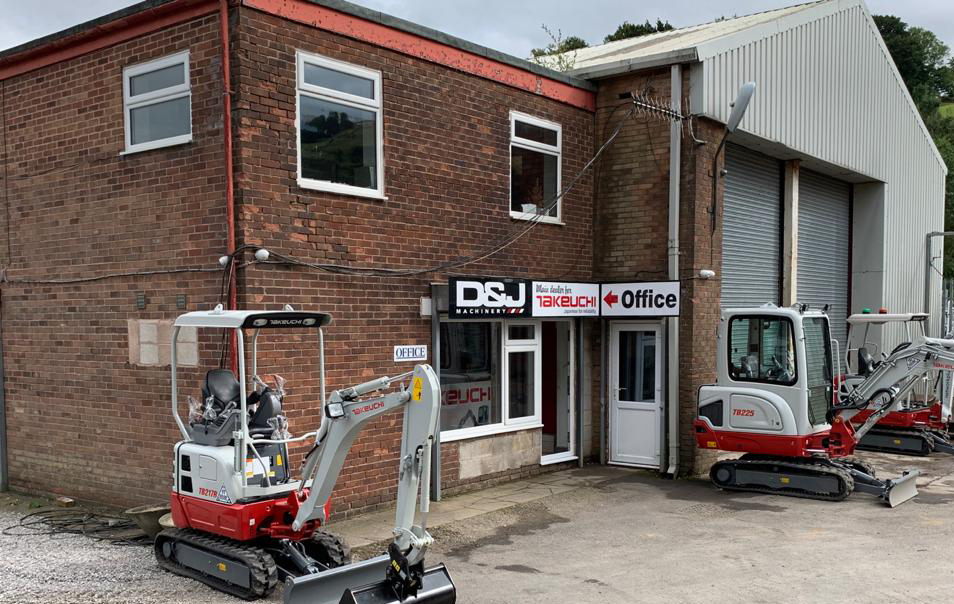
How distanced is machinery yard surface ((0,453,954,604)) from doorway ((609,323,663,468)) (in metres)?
1.38

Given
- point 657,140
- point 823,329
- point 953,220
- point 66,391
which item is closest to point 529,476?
point 823,329

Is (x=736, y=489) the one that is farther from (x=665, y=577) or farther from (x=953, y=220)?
(x=953, y=220)

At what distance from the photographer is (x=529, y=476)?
1110 cm

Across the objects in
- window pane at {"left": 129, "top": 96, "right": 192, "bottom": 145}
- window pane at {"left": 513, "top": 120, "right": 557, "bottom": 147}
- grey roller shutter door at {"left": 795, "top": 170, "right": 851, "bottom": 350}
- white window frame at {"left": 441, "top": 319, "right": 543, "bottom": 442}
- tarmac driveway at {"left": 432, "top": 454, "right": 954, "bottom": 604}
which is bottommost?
tarmac driveway at {"left": 432, "top": 454, "right": 954, "bottom": 604}

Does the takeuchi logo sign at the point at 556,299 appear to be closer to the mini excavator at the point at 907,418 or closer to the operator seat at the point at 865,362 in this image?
the mini excavator at the point at 907,418

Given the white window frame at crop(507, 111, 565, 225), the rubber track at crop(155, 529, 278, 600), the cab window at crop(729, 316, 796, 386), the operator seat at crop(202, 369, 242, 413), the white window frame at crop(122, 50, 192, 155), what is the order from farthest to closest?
the white window frame at crop(507, 111, 565, 225), the cab window at crop(729, 316, 796, 386), the white window frame at crop(122, 50, 192, 155), the operator seat at crop(202, 369, 242, 413), the rubber track at crop(155, 529, 278, 600)

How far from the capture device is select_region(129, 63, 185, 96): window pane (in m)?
8.45

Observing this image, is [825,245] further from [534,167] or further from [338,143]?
[338,143]

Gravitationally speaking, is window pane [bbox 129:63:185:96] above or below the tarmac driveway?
above

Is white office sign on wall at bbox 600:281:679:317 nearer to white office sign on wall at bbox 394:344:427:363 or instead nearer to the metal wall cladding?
the metal wall cladding

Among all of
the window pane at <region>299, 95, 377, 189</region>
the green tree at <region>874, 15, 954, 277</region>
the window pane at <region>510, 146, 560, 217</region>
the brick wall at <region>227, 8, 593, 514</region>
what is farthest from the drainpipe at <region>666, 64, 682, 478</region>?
the green tree at <region>874, 15, 954, 277</region>

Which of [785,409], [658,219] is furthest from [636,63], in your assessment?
[785,409]

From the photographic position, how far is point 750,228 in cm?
1334

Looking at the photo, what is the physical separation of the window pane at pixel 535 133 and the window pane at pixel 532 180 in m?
0.18
